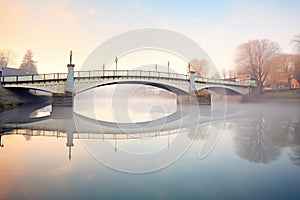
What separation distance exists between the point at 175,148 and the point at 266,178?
2.97 meters

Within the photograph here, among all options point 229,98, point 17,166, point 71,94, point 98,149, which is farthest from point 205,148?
point 229,98

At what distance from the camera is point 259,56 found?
40750mm

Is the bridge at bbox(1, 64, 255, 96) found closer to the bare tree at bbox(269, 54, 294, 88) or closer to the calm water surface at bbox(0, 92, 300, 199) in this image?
the bare tree at bbox(269, 54, 294, 88)

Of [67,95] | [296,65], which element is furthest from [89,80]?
[296,65]

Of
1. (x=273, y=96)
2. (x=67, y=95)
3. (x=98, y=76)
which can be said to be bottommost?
(x=67, y=95)

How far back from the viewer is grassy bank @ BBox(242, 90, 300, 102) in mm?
36144

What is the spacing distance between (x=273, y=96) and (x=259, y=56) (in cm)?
884

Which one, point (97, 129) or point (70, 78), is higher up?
point (70, 78)

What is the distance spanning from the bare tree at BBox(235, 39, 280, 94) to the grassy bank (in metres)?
1.29

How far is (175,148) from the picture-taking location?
6.52 m

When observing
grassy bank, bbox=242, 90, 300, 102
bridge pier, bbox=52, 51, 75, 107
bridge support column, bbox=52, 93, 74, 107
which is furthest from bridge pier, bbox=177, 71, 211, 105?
bridge support column, bbox=52, 93, 74, 107

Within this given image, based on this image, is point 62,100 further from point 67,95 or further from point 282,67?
point 282,67

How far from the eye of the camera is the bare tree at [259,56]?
4044 cm

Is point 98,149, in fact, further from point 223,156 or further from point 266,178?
point 266,178
